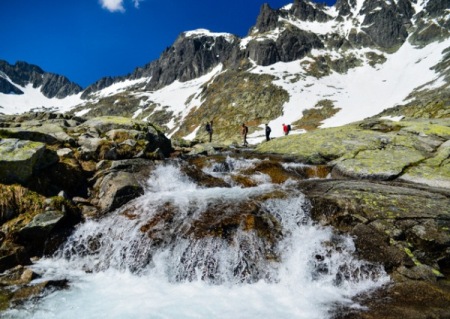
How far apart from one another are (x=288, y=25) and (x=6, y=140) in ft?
648

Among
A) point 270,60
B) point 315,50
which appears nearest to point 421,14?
point 315,50

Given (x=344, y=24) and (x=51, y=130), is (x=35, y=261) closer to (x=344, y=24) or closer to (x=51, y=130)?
(x=51, y=130)

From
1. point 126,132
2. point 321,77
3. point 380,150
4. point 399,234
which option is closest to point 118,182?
point 126,132

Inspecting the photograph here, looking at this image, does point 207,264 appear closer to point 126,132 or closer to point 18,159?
point 18,159

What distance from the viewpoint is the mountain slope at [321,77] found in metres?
105

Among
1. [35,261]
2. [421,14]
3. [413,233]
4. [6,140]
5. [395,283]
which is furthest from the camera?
[421,14]

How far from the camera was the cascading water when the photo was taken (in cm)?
908

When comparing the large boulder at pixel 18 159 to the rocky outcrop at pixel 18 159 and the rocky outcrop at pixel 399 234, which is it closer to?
the rocky outcrop at pixel 18 159

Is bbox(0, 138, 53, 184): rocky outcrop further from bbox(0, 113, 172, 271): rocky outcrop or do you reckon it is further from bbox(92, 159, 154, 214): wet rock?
Result: bbox(92, 159, 154, 214): wet rock

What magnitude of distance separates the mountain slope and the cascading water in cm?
6604

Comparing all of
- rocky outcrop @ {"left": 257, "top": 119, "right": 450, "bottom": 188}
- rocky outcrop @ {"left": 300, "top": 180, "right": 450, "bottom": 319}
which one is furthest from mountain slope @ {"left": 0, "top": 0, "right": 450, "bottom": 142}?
rocky outcrop @ {"left": 300, "top": 180, "right": 450, "bottom": 319}

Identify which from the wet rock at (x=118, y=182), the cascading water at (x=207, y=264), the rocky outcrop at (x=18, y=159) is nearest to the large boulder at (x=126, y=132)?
the wet rock at (x=118, y=182)

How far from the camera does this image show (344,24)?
196 metres

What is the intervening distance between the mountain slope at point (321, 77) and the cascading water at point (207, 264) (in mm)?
66035
